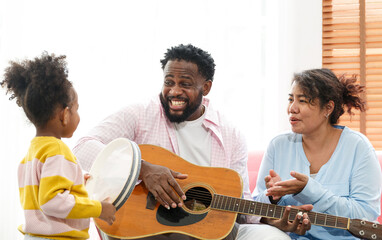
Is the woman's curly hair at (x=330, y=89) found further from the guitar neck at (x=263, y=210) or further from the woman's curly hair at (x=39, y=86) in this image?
the woman's curly hair at (x=39, y=86)

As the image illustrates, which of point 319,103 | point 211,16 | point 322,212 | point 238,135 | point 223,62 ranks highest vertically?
point 211,16

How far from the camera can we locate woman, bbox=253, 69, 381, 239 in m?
2.10

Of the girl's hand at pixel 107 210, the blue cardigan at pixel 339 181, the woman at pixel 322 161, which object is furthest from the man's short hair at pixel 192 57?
the girl's hand at pixel 107 210

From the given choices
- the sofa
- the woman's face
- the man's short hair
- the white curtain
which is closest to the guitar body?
the woman's face

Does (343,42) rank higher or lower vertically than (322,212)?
higher

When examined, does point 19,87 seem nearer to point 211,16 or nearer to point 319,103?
point 319,103

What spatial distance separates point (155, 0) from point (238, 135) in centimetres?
183

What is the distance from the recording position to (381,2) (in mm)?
3781

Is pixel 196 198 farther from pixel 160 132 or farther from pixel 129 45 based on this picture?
pixel 129 45

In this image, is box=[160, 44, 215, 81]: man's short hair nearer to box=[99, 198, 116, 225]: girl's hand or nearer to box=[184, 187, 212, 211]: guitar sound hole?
box=[184, 187, 212, 211]: guitar sound hole

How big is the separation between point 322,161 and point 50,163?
4.76 feet

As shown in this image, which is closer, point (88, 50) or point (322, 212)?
point (322, 212)

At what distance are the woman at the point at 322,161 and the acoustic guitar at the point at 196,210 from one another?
162mm

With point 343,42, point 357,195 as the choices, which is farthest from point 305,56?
point 357,195
